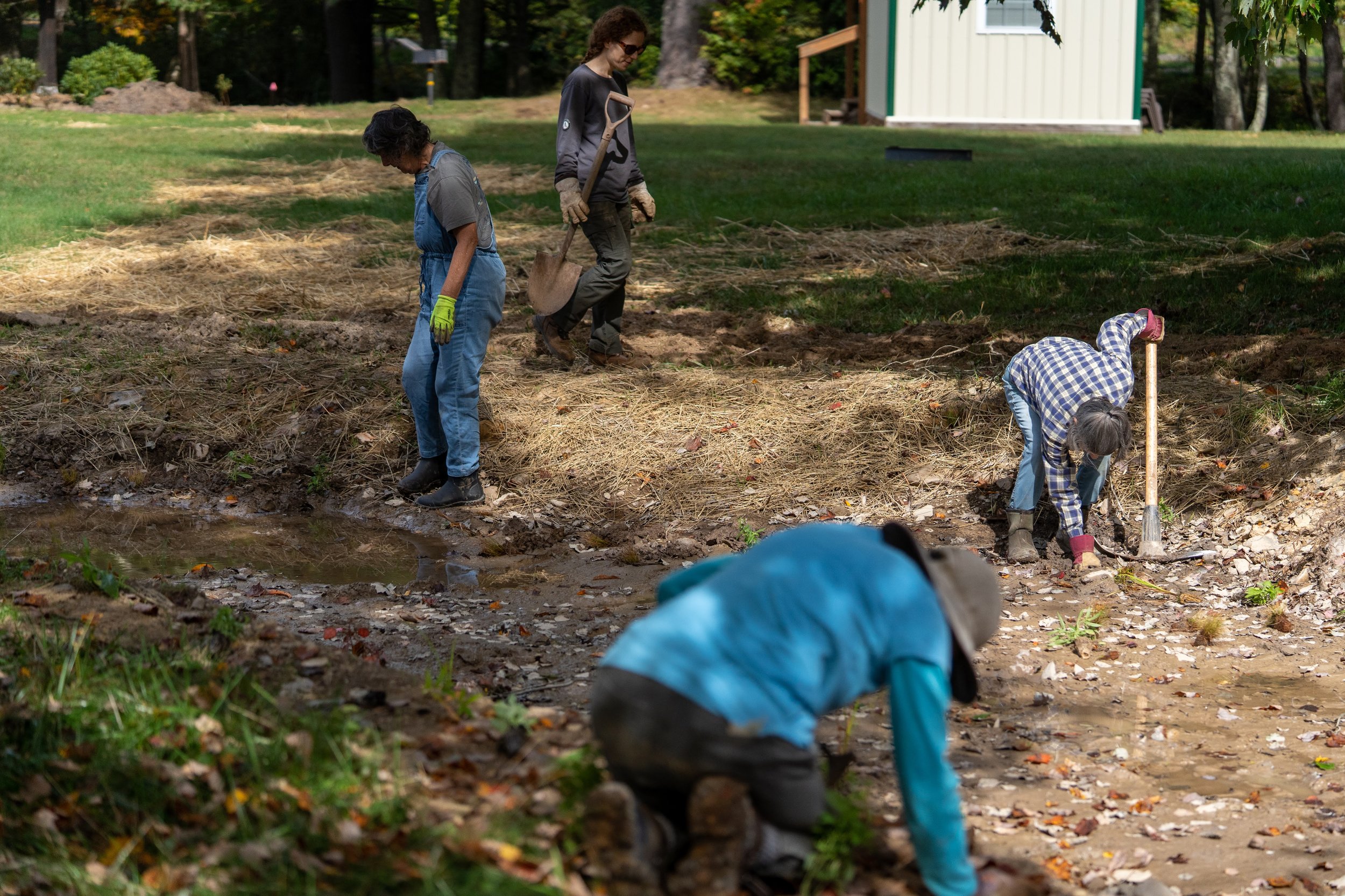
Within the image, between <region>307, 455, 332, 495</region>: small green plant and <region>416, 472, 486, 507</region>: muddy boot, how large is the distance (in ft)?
2.00

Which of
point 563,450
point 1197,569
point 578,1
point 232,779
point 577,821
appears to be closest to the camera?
point 577,821

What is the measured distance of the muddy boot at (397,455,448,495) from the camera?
6840 mm

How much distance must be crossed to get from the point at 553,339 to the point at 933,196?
20.9 feet

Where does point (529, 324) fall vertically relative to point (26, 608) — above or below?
above

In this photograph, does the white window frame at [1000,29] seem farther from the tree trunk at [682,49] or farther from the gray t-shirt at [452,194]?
the gray t-shirt at [452,194]

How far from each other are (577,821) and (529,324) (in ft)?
21.9

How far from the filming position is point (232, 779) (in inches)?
129

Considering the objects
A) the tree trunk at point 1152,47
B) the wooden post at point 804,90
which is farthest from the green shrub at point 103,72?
the tree trunk at point 1152,47

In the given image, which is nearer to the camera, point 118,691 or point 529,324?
point 118,691

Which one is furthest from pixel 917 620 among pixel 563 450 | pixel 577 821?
pixel 563 450

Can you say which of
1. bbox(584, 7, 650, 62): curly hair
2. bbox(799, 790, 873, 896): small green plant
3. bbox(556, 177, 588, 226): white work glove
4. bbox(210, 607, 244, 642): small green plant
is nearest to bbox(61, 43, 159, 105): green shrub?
bbox(556, 177, 588, 226): white work glove

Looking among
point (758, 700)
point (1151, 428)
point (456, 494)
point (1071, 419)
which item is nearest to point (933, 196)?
point (1151, 428)

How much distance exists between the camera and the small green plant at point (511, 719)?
3.57m

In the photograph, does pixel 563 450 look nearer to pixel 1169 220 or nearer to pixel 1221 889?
pixel 1221 889
